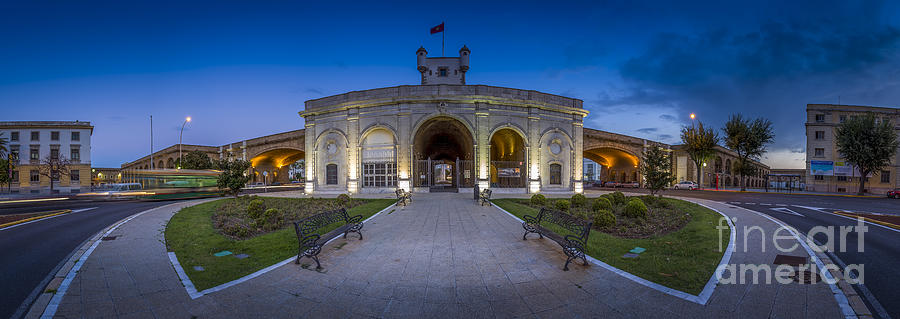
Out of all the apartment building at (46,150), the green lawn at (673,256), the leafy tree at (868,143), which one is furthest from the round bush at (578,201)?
the apartment building at (46,150)

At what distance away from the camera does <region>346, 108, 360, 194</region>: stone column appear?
25.2 meters

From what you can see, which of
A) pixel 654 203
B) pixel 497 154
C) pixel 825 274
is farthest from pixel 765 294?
pixel 497 154

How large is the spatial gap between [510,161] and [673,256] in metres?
20.5

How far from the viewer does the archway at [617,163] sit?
141 ft

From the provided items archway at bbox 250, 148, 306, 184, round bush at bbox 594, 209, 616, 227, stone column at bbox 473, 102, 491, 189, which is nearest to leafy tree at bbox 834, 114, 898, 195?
stone column at bbox 473, 102, 491, 189

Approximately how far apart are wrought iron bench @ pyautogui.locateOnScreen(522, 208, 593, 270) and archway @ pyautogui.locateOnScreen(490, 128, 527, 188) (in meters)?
15.9

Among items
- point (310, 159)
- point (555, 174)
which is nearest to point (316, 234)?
point (310, 159)

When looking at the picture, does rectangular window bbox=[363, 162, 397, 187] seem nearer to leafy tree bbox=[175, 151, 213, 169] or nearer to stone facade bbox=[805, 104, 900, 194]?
leafy tree bbox=[175, 151, 213, 169]

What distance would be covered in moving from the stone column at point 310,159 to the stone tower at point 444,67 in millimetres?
13331

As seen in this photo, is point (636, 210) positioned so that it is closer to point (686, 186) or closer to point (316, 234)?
point (316, 234)

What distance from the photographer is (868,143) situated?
26.5 meters

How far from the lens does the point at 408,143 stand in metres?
24.2

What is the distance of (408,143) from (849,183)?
47.4 meters

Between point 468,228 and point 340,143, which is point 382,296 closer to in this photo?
point 468,228
